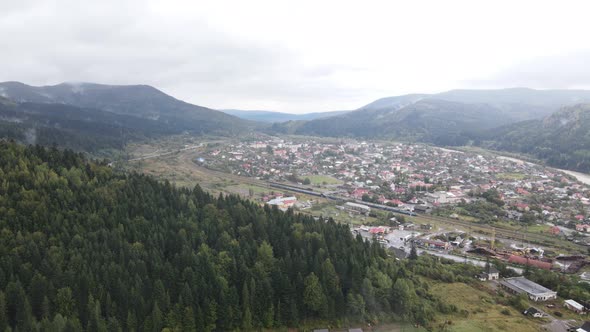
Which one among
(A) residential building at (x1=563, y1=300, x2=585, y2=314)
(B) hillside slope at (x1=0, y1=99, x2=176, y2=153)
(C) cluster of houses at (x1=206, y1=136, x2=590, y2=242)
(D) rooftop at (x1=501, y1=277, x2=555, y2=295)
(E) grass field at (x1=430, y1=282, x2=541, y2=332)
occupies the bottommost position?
(E) grass field at (x1=430, y1=282, x2=541, y2=332)

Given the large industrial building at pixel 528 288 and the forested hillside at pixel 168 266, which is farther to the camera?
the large industrial building at pixel 528 288

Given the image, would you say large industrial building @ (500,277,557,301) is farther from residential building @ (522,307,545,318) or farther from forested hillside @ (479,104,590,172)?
forested hillside @ (479,104,590,172)

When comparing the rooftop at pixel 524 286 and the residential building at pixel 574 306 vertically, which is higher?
the rooftop at pixel 524 286

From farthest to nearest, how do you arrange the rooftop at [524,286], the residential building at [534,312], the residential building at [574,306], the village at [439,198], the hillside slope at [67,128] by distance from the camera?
the hillside slope at [67,128] → the village at [439,198] → the rooftop at [524,286] → the residential building at [574,306] → the residential building at [534,312]

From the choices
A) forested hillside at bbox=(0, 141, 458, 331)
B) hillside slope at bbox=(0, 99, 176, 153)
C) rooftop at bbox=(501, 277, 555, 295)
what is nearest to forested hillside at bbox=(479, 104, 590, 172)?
rooftop at bbox=(501, 277, 555, 295)

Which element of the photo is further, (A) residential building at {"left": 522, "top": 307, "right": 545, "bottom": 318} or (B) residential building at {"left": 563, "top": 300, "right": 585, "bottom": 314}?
(B) residential building at {"left": 563, "top": 300, "right": 585, "bottom": 314}

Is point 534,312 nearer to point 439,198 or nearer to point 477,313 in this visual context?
point 477,313

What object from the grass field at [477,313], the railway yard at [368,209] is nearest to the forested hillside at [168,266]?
the grass field at [477,313]

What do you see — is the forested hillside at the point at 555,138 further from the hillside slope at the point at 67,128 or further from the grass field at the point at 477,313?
the hillside slope at the point at 67,128

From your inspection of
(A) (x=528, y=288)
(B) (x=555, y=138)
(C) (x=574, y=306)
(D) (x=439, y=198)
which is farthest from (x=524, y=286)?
(B) (x=555, y=138)
